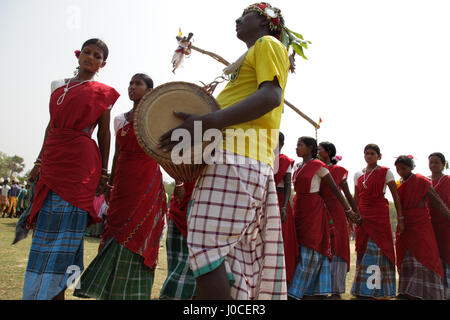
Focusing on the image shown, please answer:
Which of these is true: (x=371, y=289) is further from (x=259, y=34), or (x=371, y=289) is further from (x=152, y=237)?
(x=259, y=34)

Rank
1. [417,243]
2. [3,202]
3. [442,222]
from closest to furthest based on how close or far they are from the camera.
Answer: [417,243]
[442,222]
[3,202]

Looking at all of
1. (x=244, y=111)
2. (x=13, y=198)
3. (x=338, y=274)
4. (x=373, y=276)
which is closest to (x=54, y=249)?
(x=244, y=111)

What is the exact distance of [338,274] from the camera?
584 cm

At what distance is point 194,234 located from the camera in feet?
6.22

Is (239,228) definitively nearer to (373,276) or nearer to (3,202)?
(373,276)

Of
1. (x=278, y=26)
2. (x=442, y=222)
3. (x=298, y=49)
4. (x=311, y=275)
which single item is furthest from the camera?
(x=442, y=222)

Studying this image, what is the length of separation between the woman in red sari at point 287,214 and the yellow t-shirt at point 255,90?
11.1 feet

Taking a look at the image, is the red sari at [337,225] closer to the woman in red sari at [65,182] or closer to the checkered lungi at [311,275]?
the checkered lungi at [311,275]

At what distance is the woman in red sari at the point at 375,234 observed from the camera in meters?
5.96

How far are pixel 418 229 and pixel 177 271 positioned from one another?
469 cm

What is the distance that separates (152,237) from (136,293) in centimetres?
50

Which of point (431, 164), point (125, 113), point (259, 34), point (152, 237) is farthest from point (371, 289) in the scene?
point (259, 34)

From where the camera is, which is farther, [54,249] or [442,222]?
[442,222]

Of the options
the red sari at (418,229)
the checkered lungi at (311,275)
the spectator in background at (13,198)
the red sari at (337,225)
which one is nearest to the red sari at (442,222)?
the red sari at (418,229)
